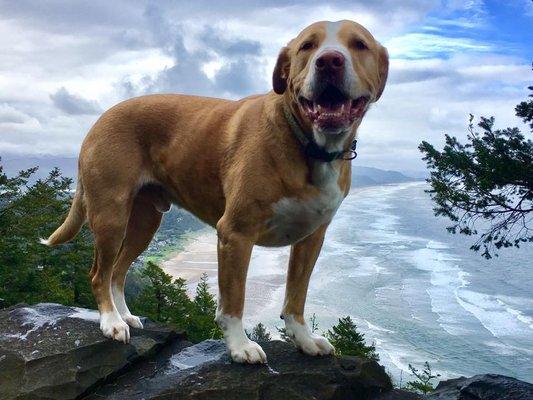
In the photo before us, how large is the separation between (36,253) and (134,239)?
19595 mm

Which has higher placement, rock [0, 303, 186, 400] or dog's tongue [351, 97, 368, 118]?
dog's tongue [351, 97, 368, 118]

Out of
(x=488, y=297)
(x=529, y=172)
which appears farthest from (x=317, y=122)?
(x=488, y=297)

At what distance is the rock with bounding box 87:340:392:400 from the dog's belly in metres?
1.22

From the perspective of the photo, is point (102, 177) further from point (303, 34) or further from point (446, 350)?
point (446, 350)

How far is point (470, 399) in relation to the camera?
6.82m

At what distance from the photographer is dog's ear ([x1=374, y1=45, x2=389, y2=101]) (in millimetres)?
5222

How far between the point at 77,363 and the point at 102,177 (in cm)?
192

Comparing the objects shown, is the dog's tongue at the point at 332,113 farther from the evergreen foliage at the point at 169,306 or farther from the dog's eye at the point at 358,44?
the evergreen foliage at the point at 169,306

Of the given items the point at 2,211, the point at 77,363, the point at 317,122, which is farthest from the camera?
the point at 2,211

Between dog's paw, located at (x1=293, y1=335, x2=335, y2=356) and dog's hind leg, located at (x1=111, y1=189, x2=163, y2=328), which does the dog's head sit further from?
dog's hind leg, located at (x1=111, y1=189, x2=163, y2=328)

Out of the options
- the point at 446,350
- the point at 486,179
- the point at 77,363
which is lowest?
the point at 446,350

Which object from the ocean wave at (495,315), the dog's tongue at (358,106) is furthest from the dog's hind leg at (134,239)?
the ocean wave at (495,315)

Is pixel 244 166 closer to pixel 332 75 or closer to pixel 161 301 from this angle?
pixel 332 75

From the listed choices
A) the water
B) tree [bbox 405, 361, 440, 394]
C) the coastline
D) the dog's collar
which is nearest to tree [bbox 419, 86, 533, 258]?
tree [bbox 405, 361, 440, 394]
